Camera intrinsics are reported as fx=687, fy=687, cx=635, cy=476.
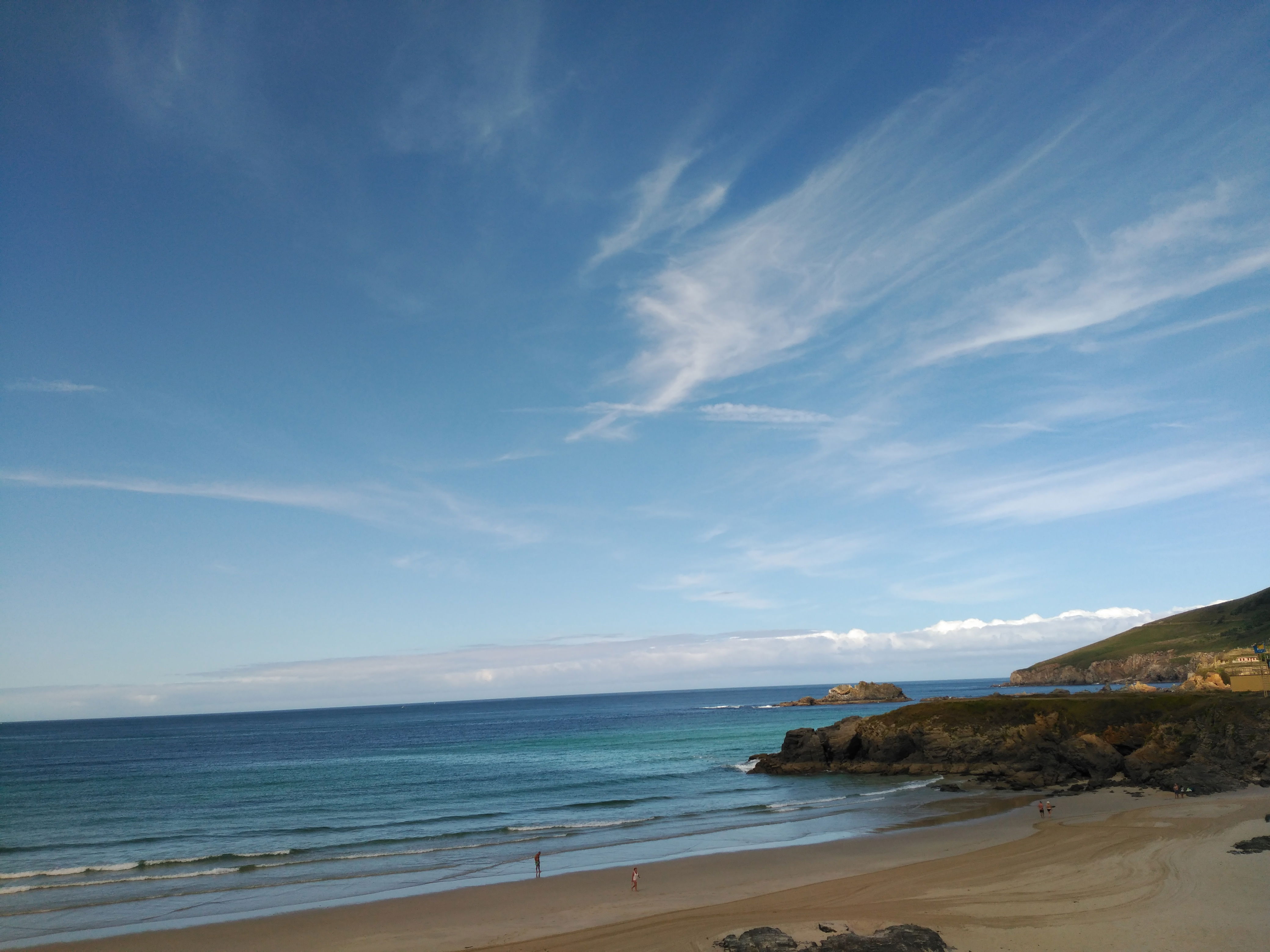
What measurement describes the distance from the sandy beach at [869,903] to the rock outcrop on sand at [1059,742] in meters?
14.1

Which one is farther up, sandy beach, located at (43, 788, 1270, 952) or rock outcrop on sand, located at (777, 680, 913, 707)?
sandy beach, located at (43, 788, 1270, 952)

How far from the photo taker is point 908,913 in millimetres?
21828

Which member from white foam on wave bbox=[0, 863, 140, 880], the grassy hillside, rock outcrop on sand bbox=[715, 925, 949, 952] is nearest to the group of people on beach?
rock outcrop on sand bbox=[715, 925, 949, 952]

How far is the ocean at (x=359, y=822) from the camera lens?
28266 mm

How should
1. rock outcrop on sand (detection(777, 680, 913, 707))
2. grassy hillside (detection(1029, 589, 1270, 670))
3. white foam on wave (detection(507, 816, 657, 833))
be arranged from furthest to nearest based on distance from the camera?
rock outcrop on sand (detection(777, 680, 913, 707)), grassy hillside (detection(1029, 589, 1270, 670)), white foam on wave (detection(507, 816, 657, 833))

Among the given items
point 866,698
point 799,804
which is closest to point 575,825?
point 799,804

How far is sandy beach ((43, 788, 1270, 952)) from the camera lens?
20.0m

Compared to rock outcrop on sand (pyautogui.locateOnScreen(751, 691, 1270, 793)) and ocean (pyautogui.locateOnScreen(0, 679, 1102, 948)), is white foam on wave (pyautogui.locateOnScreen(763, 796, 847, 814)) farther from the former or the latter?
rock outcrop on sand (pyautogui.locateOnScreen(751, 691, 1270, 793))

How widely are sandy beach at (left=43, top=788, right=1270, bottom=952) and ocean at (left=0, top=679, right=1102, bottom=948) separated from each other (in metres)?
2.75

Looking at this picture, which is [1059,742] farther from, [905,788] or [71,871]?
[71,871]

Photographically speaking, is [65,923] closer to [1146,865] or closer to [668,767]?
[1146,865]

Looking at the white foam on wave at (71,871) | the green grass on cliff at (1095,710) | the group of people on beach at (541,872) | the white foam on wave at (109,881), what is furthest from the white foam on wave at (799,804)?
the white foam on wave at (71,871)

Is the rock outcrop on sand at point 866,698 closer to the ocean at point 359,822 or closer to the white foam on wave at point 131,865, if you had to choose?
the ocean at point 359,822

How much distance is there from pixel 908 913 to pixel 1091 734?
38056 millimetres
